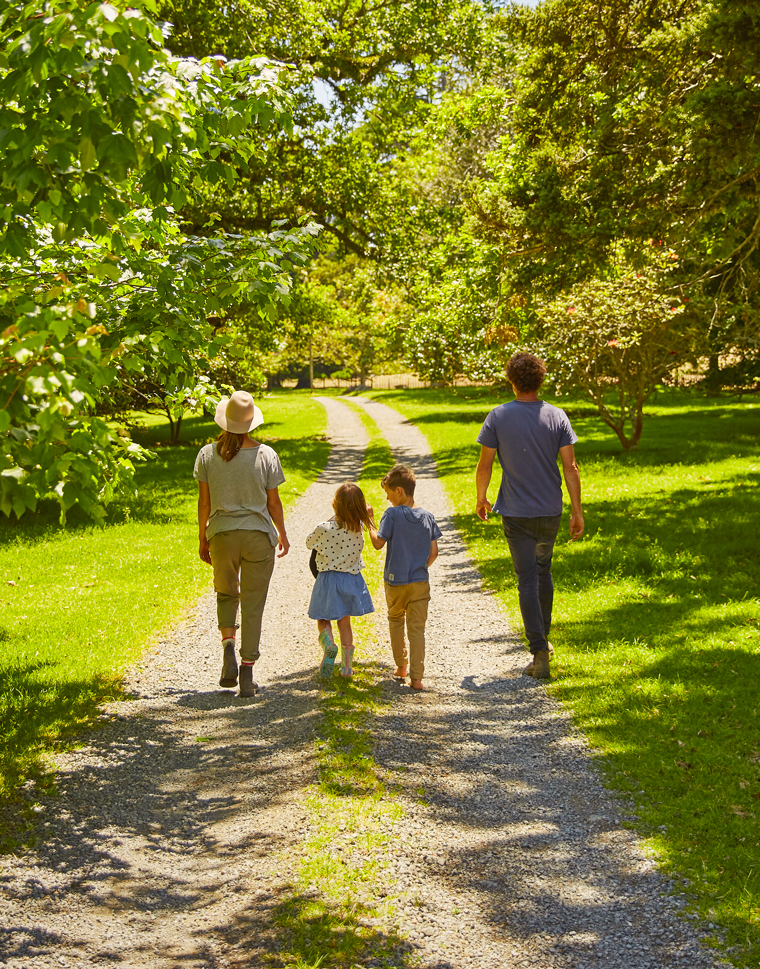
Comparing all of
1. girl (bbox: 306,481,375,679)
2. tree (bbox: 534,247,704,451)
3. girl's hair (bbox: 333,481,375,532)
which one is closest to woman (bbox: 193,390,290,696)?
girl (bbox: 306,481,375,679)

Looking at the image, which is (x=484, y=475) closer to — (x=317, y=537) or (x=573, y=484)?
(x=573, y=484)

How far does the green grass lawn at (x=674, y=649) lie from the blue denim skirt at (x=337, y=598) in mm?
1605

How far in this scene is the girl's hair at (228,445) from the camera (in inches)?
224

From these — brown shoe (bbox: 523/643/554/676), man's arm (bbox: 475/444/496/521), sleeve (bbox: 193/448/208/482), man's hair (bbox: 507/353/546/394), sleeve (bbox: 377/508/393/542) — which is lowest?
brown shoe (bbox: 523/643/554/676)

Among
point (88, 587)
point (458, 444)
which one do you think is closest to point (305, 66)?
point (458, 444)

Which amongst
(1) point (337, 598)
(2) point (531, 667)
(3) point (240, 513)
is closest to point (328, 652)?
(1) point (337, 598)

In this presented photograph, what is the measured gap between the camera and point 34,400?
3.40 meters

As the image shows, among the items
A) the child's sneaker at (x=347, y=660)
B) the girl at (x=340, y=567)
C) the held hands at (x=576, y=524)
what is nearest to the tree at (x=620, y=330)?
the held hands at (x=576, y=524)

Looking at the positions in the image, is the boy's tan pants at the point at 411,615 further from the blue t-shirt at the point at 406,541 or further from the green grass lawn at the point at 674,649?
the green grass lawn at the point at 674,649

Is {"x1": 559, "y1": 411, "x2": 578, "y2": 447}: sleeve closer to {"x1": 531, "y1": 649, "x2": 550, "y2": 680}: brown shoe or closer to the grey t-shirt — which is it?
{"x1": 531, "y1": 649, "x2": 550, "y2": 680}: brown shoe

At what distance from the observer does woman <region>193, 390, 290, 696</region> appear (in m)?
5.71

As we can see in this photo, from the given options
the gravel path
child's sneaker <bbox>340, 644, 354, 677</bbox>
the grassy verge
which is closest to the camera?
the grassy verge

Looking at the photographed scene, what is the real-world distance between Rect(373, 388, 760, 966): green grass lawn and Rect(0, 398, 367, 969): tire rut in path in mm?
1932

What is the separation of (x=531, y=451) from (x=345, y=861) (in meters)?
3.23
